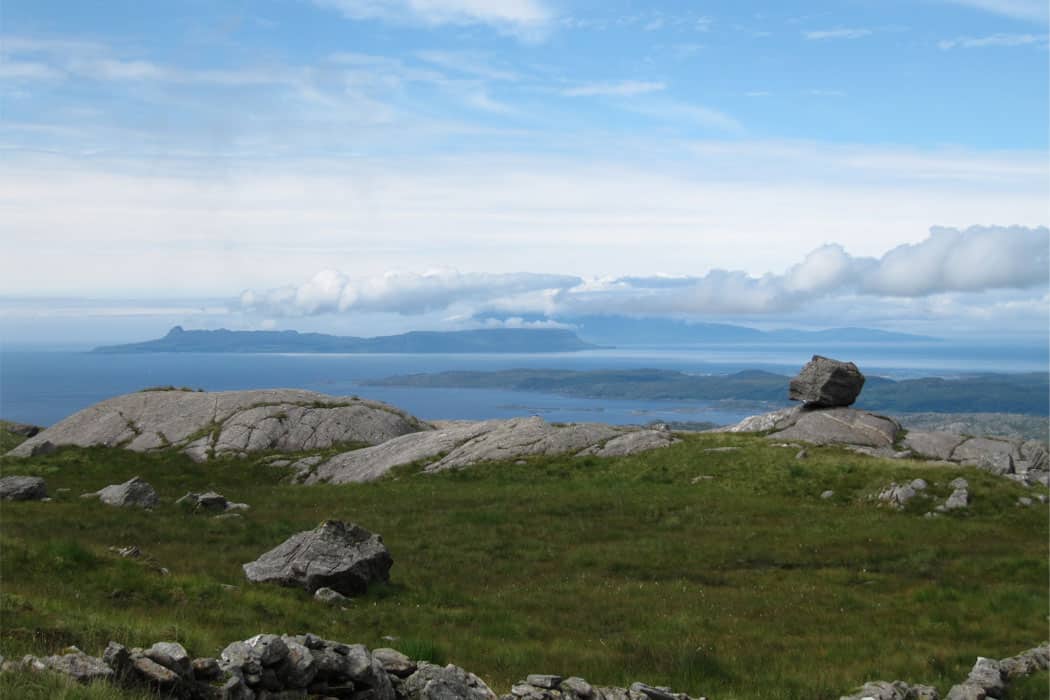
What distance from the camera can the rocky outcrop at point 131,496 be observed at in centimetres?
3875

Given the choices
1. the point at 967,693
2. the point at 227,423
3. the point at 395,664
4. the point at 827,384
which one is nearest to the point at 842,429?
the point at 827,384

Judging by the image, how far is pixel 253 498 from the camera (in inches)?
1838

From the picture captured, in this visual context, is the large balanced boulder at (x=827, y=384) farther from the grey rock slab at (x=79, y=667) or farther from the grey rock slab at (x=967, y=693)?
the grey rock slab at (x=79, y=667)

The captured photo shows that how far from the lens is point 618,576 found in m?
27.7

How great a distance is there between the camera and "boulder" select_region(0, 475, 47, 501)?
39.6 meters

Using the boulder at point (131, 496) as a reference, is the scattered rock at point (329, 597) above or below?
above

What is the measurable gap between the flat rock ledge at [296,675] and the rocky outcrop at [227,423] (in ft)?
186

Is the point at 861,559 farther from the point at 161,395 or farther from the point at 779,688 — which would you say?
the point at 161,395

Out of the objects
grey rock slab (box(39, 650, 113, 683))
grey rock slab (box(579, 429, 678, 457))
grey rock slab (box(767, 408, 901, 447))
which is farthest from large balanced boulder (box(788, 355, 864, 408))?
grey rock slab (box(39, 650, 113, 683))

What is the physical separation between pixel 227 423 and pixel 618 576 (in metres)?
53.2

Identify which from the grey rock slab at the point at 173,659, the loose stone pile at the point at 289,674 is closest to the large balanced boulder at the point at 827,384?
the loose stone pile at the point at 289,674

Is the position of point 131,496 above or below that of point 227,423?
below

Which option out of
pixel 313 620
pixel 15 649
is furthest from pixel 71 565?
pixel 15 649

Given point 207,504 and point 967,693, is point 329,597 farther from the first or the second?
point 207,504
